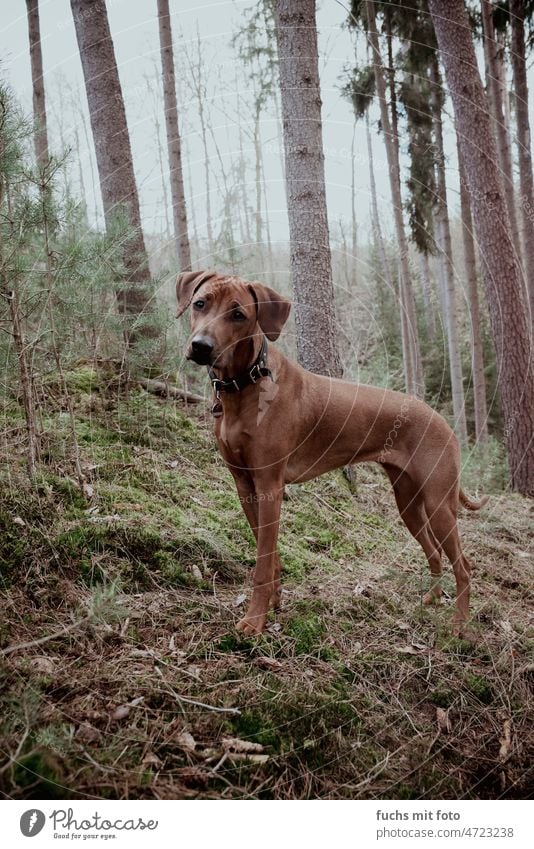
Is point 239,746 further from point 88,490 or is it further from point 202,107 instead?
point 202,107

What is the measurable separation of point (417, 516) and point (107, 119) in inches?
222

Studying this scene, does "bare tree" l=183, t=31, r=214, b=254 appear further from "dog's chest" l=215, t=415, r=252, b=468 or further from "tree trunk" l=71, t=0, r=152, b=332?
"dog's chest" l=215, t=415, r=252, b=468

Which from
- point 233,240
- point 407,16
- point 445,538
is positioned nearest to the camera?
point 445,538

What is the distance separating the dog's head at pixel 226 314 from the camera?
10.7 ft

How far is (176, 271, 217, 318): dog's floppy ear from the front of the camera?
3.60m

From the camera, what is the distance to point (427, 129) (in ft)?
39.7

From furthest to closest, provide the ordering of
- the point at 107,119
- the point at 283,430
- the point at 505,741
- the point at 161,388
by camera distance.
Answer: the point at 107,119, the point at 161,388, the point at 283,430, the point at 505,741

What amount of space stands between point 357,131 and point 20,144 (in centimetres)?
258

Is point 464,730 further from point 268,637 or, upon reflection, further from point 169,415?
point 169,415

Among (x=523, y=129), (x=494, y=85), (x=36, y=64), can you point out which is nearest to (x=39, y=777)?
(x=36, y=64)

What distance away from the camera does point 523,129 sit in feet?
40.1

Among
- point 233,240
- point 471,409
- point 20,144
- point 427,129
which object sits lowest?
point 471,409

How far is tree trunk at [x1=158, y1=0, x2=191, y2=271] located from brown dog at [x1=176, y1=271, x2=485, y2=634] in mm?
5188

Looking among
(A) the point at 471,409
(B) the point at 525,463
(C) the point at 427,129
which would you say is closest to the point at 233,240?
(B) the point at 525,463
